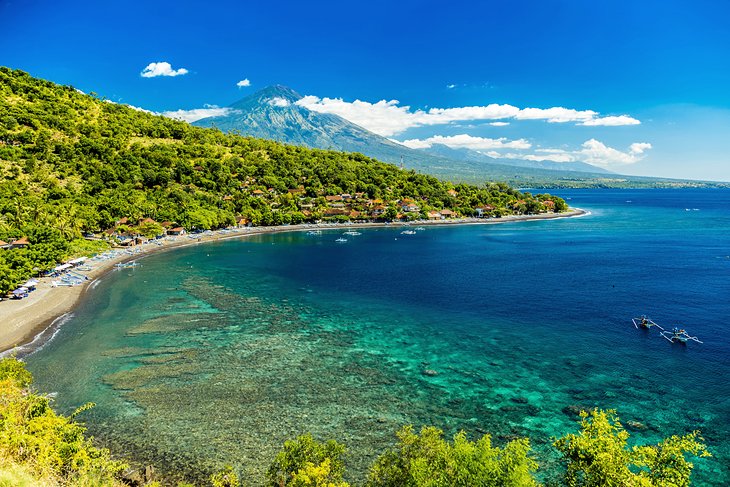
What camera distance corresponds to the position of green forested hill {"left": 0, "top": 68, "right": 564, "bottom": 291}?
77.4m

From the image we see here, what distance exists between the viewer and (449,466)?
48.3 feet

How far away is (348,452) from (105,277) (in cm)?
5305

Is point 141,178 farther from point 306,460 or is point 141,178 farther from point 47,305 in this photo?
point 306,460

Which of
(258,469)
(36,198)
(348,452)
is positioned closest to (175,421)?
(258,469)

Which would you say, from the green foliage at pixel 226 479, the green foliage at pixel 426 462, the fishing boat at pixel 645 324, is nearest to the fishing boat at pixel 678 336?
the fishing boat at pixel 645 324

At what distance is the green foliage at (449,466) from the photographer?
45.2 ft

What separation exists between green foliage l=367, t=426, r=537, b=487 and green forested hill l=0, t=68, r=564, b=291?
49370 millimetres

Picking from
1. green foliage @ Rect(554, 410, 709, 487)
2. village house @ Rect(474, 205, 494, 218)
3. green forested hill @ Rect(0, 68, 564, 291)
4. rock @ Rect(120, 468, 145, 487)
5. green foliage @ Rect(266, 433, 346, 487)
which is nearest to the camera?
green foliage @ Rect(554, 410, 709, 487)

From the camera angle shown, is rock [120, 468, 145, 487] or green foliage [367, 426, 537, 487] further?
rock [120, 468, 145, 487]

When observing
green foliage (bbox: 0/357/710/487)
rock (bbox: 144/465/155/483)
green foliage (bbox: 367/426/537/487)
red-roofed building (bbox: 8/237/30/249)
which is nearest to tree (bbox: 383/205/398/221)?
red-roofed building (bbox: 8/237/30/249)

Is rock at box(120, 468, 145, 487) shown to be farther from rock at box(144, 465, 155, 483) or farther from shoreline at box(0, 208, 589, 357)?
shoreline at box(0, 208, 589, 357)

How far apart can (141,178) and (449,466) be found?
4598 inches

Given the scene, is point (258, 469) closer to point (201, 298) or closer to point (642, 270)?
point (201, 298)

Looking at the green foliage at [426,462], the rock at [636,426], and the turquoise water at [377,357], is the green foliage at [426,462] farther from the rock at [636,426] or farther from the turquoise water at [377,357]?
the rock at [636,426]
